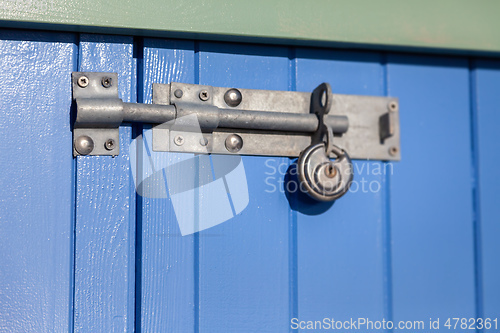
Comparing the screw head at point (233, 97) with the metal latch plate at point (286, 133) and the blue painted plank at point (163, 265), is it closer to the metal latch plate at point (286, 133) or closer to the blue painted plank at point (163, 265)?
the metal latch plate at point (286, 133)

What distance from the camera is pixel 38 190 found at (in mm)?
876

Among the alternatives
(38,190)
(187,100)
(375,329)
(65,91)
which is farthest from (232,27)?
(375,329)

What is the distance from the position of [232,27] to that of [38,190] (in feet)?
1.26

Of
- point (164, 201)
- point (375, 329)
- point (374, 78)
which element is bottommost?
point (375, 329)

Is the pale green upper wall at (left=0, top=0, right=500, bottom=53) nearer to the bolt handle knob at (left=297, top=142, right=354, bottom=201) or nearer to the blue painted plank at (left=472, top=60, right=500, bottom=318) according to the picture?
the blue painted plank at (left=472, top=60, right=500, bottom=318)

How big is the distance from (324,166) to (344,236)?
0.13 meters

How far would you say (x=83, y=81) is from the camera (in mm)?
901

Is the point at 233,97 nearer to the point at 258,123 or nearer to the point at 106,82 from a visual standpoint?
the point at 258,123

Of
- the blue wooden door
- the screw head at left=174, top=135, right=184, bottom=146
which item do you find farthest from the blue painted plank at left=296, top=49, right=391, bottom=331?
the screw head at left=174, top=135, right=184, bottom=146

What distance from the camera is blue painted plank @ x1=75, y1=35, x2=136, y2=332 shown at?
875 millimetres

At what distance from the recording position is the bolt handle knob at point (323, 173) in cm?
95

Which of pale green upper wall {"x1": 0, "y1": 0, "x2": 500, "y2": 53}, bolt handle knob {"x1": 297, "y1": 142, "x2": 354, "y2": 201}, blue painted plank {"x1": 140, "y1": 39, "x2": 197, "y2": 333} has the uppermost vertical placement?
pale green upper wall {"x1": 0, "y1": 0, "x2": 500, "y2": 53}

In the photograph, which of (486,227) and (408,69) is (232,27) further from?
(486,227)

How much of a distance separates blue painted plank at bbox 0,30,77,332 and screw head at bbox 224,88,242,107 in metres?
0.24
